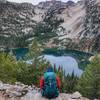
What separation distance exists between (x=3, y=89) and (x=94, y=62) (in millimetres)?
28540

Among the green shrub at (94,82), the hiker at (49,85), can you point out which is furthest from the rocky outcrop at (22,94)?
the green shrub at (94,82)

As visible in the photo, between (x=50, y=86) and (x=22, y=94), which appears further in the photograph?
(x=22, y=94)

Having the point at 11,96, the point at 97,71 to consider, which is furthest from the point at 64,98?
the point at 97,71

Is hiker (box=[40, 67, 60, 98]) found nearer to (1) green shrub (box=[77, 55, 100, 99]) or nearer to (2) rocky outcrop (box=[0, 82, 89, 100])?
(2) rocky outcrop (box=[0, 82, 89, 100])

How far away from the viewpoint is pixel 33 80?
54.2 m

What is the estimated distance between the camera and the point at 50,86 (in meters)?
17.6

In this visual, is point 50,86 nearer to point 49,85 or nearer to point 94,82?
point 49,85

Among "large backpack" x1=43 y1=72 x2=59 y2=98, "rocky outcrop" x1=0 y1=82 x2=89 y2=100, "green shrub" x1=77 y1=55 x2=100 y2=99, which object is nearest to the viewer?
"large backpack" x1=43 y1=72 x2=59 y2=98

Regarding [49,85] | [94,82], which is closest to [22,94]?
[49,85]

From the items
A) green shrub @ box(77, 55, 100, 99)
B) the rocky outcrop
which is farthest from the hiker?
green shrub @ box(77, 55, 100, 99)

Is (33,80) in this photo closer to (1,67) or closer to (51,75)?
(1,67)

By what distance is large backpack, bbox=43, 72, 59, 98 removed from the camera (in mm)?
17609

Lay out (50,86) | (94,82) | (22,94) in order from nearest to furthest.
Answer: (50,86)
(22,94)
(94,82)

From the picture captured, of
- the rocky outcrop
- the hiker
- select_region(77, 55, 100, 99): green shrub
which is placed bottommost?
select_region(77, 55, 100, 99): green shrub
